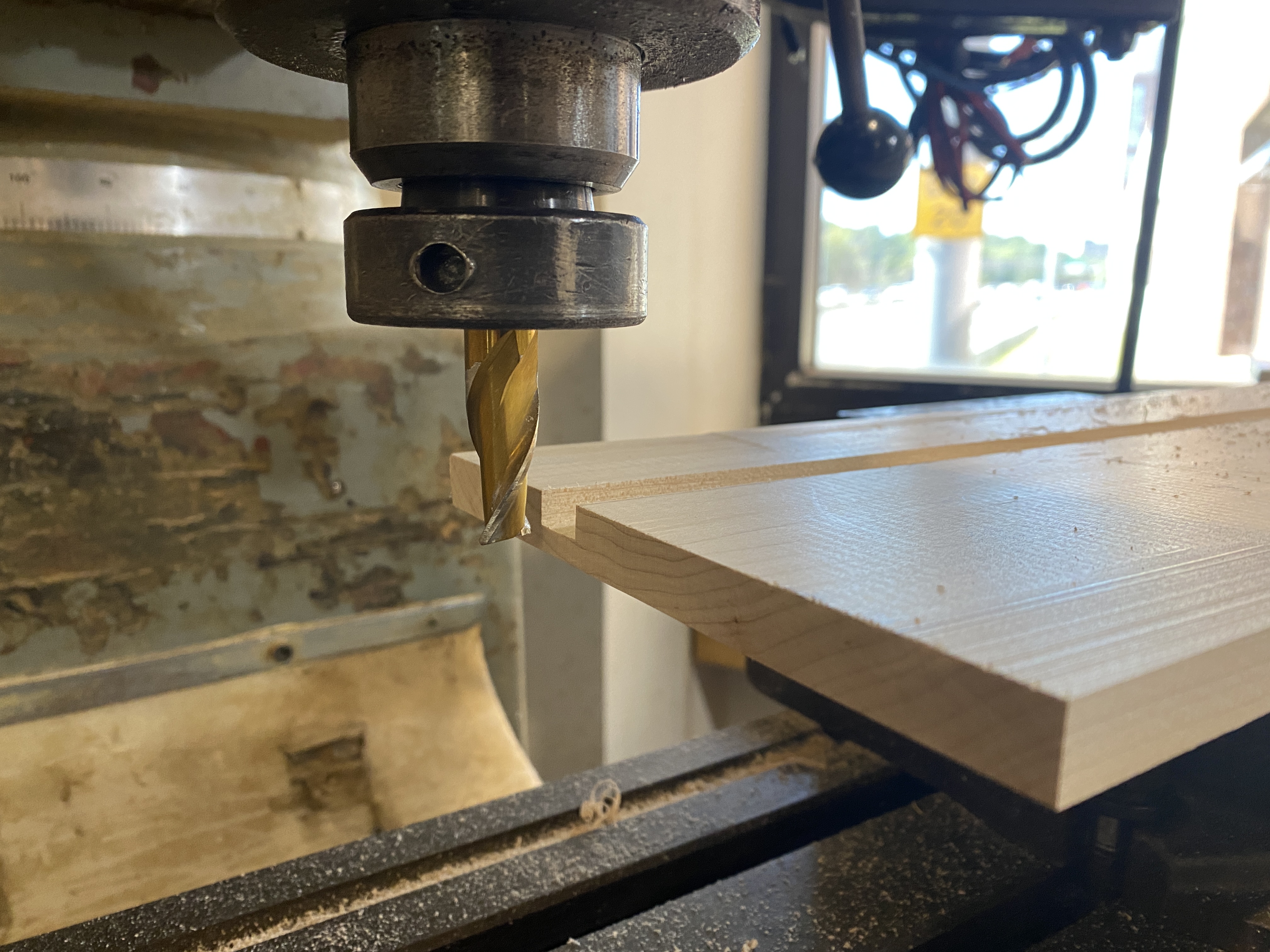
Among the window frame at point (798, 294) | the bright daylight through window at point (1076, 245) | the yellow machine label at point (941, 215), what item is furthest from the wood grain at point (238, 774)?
the yellow machine label at point (941, 215)

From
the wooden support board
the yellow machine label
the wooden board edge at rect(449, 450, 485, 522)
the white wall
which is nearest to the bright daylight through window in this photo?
the yellow machine label

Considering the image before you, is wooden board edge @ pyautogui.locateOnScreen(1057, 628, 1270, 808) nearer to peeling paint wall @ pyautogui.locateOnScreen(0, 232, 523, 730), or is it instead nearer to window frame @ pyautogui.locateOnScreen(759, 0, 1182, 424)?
peeling paint wall @ pyautogui.locateOnScreen(0, 232, 523, 730)

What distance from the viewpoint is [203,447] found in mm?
777

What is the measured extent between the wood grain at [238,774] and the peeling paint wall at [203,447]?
2.7 inches

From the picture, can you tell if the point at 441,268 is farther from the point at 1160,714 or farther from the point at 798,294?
the point at 798,294

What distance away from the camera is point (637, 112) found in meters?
0.42

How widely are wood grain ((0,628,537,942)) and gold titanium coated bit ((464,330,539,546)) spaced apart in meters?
0.50

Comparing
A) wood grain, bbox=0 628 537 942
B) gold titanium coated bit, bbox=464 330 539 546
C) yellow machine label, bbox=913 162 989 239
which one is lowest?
wood grain, bbox=0 628 537 942

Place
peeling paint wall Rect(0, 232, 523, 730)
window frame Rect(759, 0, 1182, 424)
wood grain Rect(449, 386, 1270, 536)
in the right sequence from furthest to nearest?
window frame Rect(759, 0, 1182, 424), peeling paint wall Rect(0, 232, 523, 730), wood grain Rect(449, 386, 1270, 536)

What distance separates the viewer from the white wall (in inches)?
56.1

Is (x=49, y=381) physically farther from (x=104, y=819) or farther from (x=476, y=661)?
(x=476, y=661)

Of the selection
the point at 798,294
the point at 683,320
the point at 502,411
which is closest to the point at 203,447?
the point at 502,411

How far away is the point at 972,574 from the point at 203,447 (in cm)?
69

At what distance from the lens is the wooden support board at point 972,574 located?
258 mm
